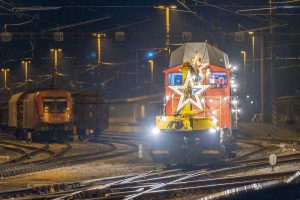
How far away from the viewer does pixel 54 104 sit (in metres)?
40.5

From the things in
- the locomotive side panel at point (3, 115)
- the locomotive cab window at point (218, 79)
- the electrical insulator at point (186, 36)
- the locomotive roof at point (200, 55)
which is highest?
the electrical insulator at point (186, 36)

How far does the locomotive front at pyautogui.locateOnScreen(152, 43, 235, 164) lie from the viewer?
19098 mm

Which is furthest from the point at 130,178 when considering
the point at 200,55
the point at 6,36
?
the point at 6,36

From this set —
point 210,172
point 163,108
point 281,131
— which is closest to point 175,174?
point 210,172

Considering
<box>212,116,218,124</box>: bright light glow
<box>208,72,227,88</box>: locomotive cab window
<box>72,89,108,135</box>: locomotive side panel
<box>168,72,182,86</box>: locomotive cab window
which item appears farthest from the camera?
<box>72,89,108,135</box>: locomotive side panel

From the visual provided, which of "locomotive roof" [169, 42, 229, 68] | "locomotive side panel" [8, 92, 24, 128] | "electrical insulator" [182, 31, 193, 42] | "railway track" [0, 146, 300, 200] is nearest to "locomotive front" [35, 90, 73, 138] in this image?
"locomotive side panel" [8, 92, 24, 128]

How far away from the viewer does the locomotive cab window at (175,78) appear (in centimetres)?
2083

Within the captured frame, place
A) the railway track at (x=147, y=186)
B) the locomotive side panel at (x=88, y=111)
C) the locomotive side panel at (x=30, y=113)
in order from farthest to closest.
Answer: the locomotive side panel at (x=88, y=111), the locomotive side panel at (x=30, y=113), the railway track at (x=147, y=186)

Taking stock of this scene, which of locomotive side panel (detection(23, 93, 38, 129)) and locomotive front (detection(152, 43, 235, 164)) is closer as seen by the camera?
locomotive front (detection(152, 43, 235, 164))

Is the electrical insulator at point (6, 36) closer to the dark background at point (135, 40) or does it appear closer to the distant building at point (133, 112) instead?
the dark background at point (135, 40)

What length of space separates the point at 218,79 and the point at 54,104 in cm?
2112

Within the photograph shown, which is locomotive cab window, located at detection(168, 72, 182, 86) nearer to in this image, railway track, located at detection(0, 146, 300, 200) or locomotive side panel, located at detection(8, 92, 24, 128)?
railway track, located at detection(0, 146, 300, 200)

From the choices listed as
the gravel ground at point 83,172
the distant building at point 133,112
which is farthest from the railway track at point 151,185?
the distant building at point 133,112

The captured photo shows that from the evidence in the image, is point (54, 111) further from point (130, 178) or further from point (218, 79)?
point (130, 178)
